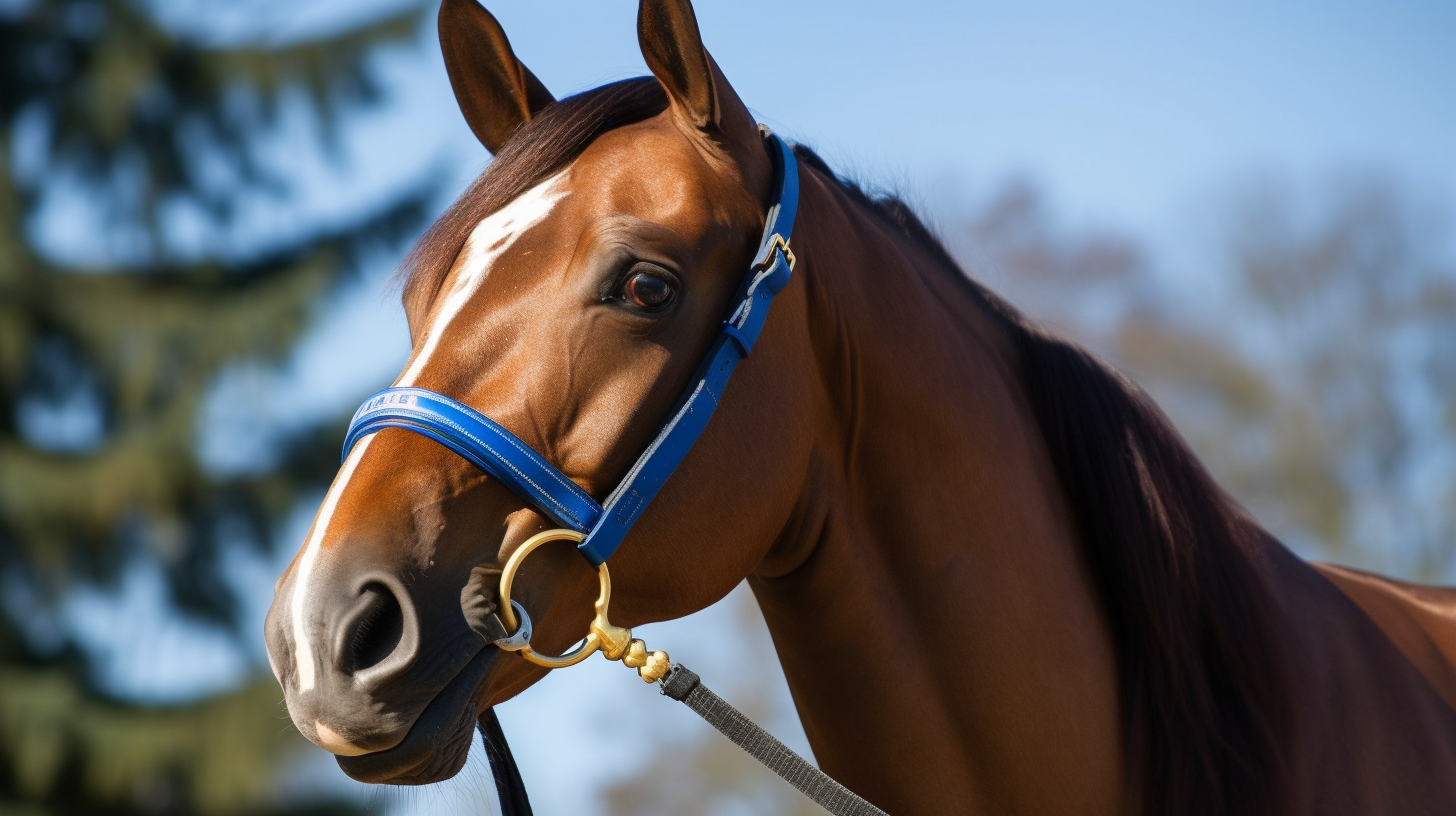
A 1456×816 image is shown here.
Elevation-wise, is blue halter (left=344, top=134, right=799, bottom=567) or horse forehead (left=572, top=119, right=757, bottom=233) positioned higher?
horse forehead (left=572, top=119, right=757, bottom=233)

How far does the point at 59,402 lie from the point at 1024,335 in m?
10.4

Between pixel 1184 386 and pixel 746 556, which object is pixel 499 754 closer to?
pixel 746 556

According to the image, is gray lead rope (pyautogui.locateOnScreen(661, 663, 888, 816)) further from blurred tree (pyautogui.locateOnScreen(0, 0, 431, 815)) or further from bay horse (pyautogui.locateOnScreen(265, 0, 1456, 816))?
blurred tree (pyautogui.locateOnScreen(0, 0, 431, 815))

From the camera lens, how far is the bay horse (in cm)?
178

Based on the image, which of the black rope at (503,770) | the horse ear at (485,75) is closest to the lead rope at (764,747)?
the black rope at (503,770)

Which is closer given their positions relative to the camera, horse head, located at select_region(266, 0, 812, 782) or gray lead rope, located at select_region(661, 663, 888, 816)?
horse head, located at select_region(266, 0, 812, 782)

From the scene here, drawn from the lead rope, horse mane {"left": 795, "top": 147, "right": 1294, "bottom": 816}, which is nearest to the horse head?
the lead rope

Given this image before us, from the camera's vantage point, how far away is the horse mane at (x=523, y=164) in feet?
7.02

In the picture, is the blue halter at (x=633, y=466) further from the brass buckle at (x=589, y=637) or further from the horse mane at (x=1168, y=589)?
the horse mane at (x=1168, y=589)

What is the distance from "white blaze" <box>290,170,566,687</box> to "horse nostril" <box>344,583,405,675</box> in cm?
6

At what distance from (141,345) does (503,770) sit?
9434 millimetres

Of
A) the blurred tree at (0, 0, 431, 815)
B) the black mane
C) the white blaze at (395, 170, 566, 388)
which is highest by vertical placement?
the black mane

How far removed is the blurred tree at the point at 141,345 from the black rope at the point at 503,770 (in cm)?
764

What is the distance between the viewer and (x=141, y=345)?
1034 centimetres
